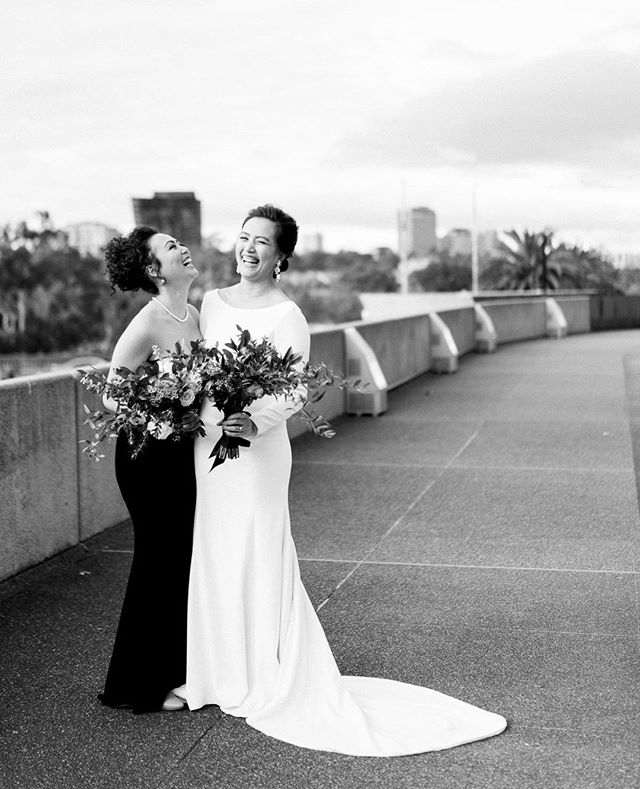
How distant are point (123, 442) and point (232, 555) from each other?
65 centimetres

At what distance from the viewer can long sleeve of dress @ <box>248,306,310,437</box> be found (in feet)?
15.5

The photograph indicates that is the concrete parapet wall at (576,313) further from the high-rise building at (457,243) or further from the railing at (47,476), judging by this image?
the high-rise building at (457,243)

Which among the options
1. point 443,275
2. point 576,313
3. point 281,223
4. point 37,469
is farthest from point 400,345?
point 443,275

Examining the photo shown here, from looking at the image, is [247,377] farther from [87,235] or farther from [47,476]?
[87,235]

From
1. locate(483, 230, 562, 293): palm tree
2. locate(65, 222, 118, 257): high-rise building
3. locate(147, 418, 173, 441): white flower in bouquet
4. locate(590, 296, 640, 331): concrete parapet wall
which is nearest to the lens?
locate(147, 418, 173, 441): white flower in bouquet

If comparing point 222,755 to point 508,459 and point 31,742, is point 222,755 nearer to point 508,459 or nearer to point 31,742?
point 31,742

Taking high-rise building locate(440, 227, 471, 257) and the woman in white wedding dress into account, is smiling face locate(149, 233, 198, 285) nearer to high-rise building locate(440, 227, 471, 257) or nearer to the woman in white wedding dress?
the woman in white wedding dress

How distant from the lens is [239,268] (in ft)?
15.9

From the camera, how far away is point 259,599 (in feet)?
15.9

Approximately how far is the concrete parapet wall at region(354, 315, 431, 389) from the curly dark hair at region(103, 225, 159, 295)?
10.8m

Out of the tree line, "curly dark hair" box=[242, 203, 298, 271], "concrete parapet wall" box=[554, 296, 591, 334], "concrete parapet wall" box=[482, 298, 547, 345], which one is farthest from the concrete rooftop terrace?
the tree line

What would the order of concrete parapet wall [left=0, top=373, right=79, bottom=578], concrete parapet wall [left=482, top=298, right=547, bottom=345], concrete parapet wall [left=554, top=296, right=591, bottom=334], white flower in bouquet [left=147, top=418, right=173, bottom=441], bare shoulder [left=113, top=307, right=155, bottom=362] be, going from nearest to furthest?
1. white flower in bouquet [left=147, top=418, right=173, bottom=441]
2. bare shoulder [left=113, top=307, right=155, bottom=362]
3. concrete parapet wall [left=0, top=373, right=79, bottom=578]
4. concrete parapet wall [left=482, top=298, right=547, bottom=345]
5. concrete parapet wall [left=554, top=296, right=591, bottom=334]

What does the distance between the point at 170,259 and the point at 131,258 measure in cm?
17

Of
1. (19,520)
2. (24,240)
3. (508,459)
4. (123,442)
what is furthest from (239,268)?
(24,240)
